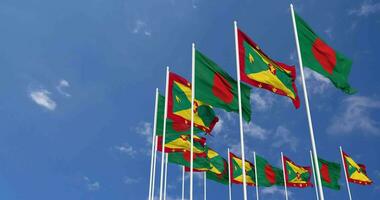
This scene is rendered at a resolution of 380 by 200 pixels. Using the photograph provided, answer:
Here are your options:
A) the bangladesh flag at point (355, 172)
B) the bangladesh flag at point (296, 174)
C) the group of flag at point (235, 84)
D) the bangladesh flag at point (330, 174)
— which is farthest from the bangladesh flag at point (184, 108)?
the bangladesh flag at point (355, 172)

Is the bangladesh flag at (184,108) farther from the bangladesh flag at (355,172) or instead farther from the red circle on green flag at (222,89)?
the bangladesh flag at (355,172)

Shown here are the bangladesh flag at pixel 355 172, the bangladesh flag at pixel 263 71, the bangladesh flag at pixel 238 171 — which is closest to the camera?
the bangladesh flag at pixel 263 71

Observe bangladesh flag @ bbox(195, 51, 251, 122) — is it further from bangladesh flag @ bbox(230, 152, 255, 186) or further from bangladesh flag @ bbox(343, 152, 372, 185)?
bangladesh flag @ bbox(343, 152, 372, 185)

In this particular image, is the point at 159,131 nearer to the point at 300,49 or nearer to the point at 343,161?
the point at 300,49

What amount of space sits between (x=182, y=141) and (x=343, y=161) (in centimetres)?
2073

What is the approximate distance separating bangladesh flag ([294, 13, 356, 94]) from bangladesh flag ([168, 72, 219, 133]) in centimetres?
564

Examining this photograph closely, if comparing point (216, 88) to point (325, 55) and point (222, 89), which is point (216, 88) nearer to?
point (222, 89)

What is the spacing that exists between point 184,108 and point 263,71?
5.90 m

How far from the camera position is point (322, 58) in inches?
608

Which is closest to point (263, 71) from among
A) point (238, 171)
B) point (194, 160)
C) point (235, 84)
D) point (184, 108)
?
point (235, 84)

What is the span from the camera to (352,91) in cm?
1473

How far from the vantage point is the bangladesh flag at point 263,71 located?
15.5 meters

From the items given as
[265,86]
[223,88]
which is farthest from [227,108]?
[265,86]

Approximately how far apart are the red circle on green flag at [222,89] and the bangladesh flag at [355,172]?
24.0 metres
